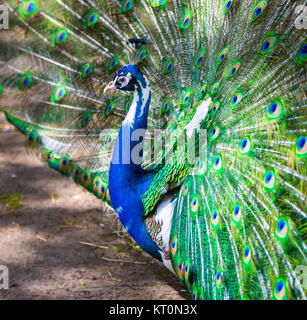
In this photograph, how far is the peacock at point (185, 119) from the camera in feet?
5.06

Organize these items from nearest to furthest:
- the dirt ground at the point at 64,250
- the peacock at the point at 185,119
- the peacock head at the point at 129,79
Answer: the peacock at the point at 185,119 → the peacock head at the point at 129,79 → the dirt ground at the point at 64,250

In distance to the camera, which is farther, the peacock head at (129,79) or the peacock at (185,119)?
the peacock head at (129,79)

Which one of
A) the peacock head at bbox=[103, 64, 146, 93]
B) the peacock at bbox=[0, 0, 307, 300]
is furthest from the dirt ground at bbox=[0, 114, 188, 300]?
the peacock head at bbox=[103, 64, 146, 93]

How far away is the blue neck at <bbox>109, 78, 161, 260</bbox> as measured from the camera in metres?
2.06

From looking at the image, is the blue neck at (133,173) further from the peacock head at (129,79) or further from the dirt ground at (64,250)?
the dirt ground at (64,250)

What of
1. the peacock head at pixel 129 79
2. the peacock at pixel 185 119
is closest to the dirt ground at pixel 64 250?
the peacock at pixel 185 119

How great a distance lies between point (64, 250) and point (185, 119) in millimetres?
1196

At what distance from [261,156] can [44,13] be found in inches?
61.6

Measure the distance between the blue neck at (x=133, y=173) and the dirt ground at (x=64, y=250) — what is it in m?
0.41

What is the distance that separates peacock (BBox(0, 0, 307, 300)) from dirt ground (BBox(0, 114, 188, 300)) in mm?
400

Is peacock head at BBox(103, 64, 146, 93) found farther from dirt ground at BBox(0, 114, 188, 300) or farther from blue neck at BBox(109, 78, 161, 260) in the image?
dirt ground at BBox(0, 114, 188, 300)

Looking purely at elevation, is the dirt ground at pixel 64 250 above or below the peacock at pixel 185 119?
below

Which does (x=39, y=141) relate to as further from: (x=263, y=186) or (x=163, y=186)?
(x=263, y=186)

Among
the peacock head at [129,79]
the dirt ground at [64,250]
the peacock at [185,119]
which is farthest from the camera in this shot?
the dirt ground at [64,250]
